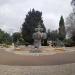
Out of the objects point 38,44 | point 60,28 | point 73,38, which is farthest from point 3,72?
point 60,28

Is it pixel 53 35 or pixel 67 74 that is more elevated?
pixel 53 35

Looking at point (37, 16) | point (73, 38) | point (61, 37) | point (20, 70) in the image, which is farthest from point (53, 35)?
point (20, 70)

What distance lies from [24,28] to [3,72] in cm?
6674

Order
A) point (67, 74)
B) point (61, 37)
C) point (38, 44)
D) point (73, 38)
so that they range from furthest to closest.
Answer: point (61, 37) → point (73, 38) → point (38, 44) → point (67, 74)

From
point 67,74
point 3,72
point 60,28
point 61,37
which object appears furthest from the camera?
point 60,28

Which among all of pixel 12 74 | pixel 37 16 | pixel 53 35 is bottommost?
pixel 12 74

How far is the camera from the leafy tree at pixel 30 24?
79000 millimetres

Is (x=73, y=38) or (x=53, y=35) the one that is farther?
(x=53, y=35)

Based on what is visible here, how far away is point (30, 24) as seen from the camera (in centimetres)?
7956

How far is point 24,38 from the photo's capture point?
3152 inches

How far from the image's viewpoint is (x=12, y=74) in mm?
13594

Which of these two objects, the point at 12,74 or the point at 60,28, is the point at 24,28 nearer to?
the point at 60,28

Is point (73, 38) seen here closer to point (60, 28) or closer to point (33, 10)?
point (33, 10)

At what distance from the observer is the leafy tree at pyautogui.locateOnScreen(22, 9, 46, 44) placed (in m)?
79.0
